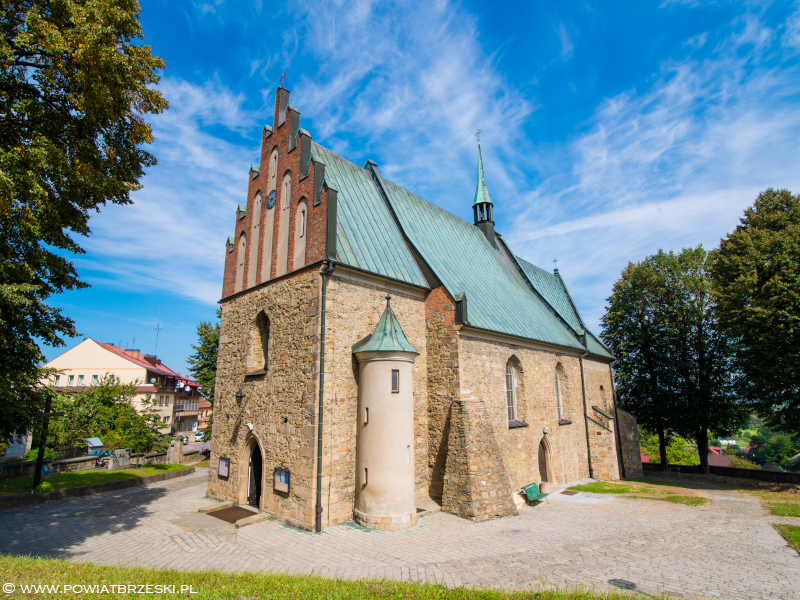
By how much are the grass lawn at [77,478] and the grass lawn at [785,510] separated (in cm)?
2450

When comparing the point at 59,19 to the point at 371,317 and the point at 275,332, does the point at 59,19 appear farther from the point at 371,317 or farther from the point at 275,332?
the point at 371,317

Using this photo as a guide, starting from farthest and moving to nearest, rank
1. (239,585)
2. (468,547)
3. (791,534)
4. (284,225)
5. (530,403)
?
(530,403) → (284,225) → (791,534) → (468,547) → (239,585)

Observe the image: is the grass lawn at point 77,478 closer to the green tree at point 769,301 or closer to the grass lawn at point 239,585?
the grass lawn at point 239,585

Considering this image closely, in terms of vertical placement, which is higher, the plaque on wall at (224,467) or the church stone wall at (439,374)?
the church stone wall at (439,374)

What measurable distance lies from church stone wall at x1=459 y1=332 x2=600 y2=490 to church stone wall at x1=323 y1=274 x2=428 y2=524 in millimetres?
2333

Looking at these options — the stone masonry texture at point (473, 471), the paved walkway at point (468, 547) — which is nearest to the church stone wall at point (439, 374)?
the stone masonry texture at point (473, 471)

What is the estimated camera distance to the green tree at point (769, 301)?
17.6m

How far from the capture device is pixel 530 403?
1800 cm

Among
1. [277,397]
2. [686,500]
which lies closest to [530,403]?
[686,500]

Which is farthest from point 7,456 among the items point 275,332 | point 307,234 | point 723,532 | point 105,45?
point 723,532

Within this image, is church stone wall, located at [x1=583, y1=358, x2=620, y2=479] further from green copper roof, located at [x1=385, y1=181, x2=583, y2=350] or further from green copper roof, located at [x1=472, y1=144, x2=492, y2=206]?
green copper roof, located at [x1=472, y1=144, x2=492, y2=206]

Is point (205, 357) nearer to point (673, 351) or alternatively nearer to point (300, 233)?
point (300, 233)

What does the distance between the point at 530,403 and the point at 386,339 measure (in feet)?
28.8

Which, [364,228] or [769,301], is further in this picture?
[769,301]
